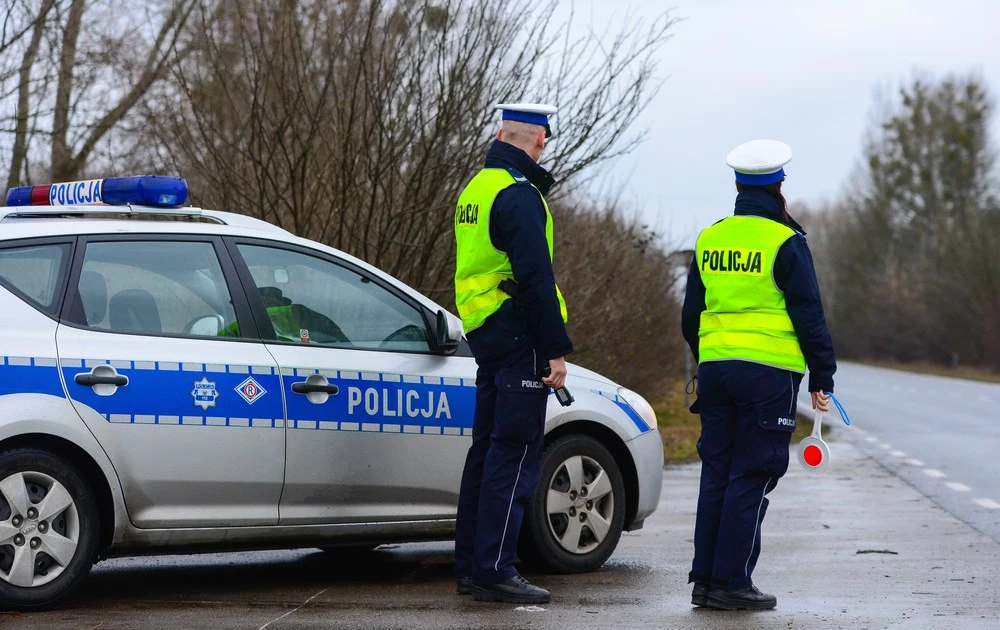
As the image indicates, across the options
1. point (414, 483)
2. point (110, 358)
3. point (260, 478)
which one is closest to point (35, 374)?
point (110, 358)

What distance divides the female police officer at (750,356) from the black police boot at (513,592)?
2.11 ft

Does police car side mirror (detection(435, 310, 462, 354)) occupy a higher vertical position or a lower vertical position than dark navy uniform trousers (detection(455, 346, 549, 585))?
higher

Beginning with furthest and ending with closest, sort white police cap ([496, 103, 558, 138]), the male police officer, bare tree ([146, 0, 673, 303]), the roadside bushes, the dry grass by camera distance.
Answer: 1. the dry grass
2. the roadside bushes
3. bare tree ([146, 0, 673, 303])
4. white police cap ([496, 103, 558, 138])
5. the male police officer

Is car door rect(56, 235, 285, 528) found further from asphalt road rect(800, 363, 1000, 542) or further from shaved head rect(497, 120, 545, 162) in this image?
asphalt road rect(800, 363, 1000, 542)

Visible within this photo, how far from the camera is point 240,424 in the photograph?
5.88 m

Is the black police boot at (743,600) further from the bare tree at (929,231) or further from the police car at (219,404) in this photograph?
the bare tree at (929,231)

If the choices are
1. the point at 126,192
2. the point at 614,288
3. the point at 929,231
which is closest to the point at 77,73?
the point at 614,288

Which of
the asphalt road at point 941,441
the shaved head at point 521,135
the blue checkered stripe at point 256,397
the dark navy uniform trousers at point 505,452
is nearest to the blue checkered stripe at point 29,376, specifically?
the blue checkered stripe at point 256,397

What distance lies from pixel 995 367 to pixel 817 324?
5067 cm

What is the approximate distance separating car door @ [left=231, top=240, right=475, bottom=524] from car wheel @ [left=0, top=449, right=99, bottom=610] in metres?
0.85

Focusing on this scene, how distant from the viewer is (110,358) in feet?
18.5

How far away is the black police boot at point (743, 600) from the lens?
582cm

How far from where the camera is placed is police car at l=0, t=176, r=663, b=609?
554 centimetres

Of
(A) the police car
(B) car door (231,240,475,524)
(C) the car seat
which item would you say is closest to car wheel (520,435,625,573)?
(A) the police car
